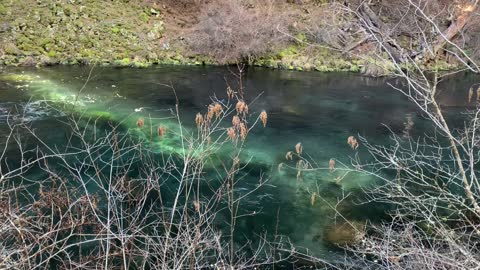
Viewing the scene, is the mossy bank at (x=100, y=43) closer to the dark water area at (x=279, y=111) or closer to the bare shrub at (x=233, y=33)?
the bare shrub at (x=233, y=33)

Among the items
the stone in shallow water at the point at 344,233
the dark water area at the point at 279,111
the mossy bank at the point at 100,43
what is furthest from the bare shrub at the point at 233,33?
the stone in shallow water at the point at 344,233

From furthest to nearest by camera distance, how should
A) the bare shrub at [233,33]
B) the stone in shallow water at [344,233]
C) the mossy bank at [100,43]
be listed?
1. the bare shrub at [233,33]
2. the mossy bank at [100,43]
3. the stone in shallow water at [344,233]

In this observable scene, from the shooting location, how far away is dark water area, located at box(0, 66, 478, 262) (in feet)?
24.6

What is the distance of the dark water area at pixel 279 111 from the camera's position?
24.6 feet

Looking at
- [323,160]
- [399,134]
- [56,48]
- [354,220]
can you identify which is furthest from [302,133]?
[56,48]

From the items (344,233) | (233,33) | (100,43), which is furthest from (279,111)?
(100,43)

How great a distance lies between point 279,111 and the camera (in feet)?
43.0

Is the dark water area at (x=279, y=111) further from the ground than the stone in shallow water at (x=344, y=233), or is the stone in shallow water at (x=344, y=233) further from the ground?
the stone in shallow water at (x=344, y=233)

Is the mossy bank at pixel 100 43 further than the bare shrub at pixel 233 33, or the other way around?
the bare shrub at pixel 233 33

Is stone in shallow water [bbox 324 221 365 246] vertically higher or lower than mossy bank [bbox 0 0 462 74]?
higher

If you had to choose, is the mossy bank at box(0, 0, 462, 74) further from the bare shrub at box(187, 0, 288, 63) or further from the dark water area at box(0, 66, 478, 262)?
the dark water area at box(0, 66, 478, 262)

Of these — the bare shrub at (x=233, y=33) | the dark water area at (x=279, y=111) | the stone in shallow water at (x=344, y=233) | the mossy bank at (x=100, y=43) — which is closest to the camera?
the stone in shallow water at (x=344, y=233)

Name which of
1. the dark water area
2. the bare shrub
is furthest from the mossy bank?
the dark water area

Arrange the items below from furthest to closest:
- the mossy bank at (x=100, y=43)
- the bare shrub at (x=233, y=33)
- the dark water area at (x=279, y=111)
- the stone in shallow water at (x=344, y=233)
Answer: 1. the bare shrub at (x=233, y=33)
2. the mossy bank at (x=100, y=43)
3. the dark water area at (x=279, y=111)
4. the stone in shallow water at (x=344, y=233)
